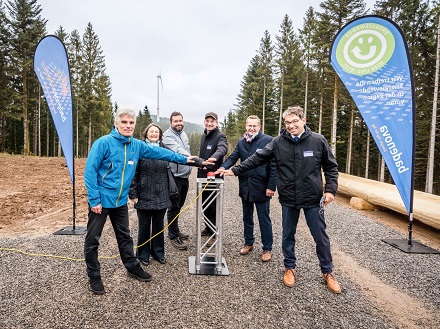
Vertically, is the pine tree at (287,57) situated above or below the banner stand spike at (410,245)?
above

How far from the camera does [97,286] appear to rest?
310cm

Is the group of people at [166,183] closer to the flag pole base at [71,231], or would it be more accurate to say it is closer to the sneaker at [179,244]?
the sneaker at [179,244]

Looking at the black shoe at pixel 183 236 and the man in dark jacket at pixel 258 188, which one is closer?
the man in dark jacket at pixel 258 188

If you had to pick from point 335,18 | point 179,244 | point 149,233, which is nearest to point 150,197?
point 149,233

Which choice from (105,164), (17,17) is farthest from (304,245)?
(17,17)

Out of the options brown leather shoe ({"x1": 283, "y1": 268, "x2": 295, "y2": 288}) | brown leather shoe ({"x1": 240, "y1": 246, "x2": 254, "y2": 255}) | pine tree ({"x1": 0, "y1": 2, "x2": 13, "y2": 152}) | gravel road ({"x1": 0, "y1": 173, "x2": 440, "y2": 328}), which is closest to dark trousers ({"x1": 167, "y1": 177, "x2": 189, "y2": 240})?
gravel road ({"x1": 0, "y1": 173, "x2": 440, "y2": 328})

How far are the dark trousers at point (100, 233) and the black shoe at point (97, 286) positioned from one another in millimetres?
68

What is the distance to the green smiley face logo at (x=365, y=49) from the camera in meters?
5.05

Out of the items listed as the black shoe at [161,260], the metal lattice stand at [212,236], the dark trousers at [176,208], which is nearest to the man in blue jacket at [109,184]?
the black shoe at [161,260]

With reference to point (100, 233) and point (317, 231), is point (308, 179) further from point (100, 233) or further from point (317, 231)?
point (100, 233)

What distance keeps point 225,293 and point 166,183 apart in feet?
5.63

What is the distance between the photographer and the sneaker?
460cm

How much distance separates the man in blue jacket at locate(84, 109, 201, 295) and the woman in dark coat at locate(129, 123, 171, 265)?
15.0 inches

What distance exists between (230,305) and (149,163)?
7.03 feet
